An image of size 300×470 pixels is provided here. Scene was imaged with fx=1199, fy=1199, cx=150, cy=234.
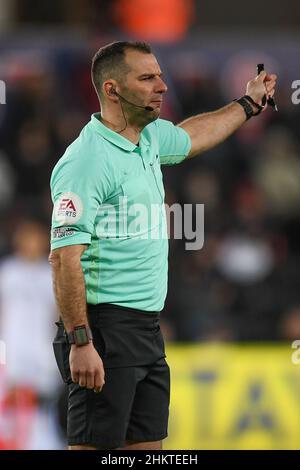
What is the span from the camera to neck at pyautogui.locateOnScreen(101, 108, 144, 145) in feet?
16.6

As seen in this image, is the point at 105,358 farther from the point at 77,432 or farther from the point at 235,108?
the point at 235,108

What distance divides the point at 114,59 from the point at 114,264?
0.86m

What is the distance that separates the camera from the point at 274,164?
11.9 m

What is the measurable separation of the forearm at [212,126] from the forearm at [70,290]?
989mm

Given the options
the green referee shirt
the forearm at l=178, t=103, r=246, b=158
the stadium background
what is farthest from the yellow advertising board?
the green referee shirt

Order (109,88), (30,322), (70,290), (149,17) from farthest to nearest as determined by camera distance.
Answer: (149,17)
(30,322)
(109,88)
(70,290)

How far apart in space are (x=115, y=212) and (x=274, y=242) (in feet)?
20.9

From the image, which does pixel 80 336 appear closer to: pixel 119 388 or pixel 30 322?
pixel 119 388

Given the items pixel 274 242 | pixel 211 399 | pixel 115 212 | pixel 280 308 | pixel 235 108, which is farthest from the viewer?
pixel 274 242

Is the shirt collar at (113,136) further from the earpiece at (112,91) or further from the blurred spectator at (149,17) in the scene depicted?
the blurred spectator at (149,17)

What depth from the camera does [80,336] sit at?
479 cm

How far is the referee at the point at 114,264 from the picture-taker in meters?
4.80

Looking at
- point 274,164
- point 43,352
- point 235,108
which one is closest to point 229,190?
point 274,164

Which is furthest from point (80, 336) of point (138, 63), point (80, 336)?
point (138, 63)
